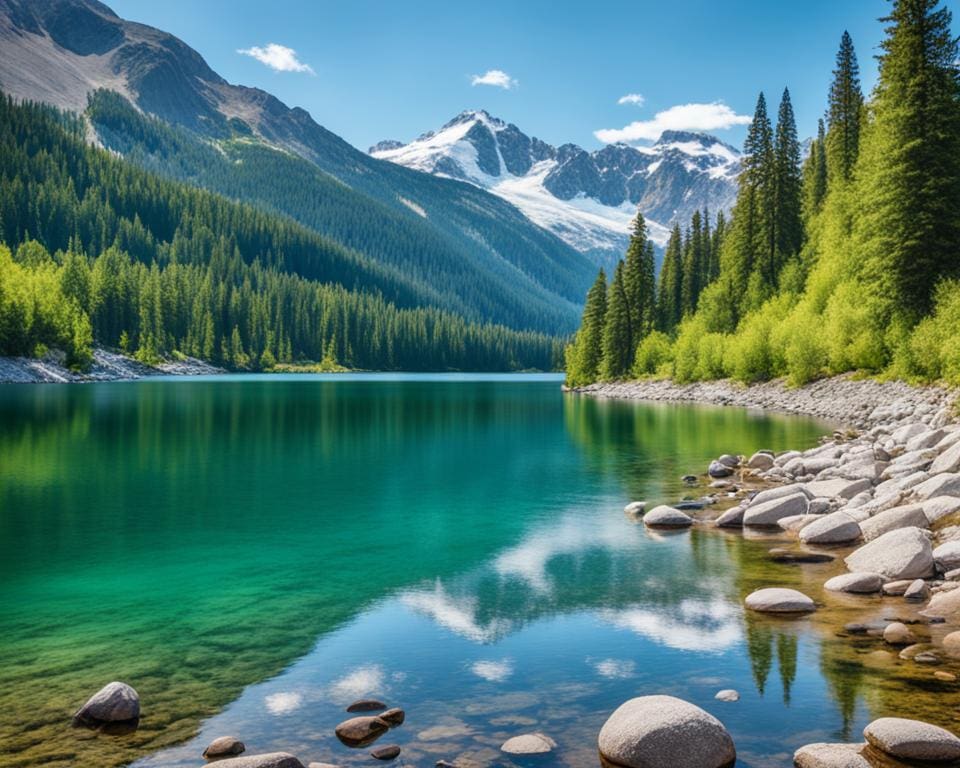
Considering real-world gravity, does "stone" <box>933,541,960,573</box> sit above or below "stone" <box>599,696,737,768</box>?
above

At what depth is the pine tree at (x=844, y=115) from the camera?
77.2 metres

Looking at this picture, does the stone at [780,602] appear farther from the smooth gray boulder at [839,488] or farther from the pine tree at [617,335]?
the pine tree at [617,335]

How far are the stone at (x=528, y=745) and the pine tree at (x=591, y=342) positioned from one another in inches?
3961

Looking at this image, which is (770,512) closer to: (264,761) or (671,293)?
(264,761)

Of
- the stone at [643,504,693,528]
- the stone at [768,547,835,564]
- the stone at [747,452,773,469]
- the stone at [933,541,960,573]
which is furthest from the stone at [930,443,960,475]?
the stone at [747,452,773,469]

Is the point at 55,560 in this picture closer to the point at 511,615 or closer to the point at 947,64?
the point at 511,615

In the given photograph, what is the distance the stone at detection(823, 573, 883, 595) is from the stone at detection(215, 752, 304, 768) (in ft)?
37.3

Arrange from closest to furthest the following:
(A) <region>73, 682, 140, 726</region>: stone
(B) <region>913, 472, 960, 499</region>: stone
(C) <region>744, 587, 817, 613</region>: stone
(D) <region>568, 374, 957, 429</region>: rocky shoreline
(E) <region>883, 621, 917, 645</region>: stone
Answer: (A) <region>73, 682, 140, 726</region>: stone < (E) <region>883, 621, 917, 645</region>: stone < (C) <region>744, 587, 817, 613</region>: stone < (B) <region>913, 472, 960, 499</region>: stone < (D) <region>568, 374, 957, 429</region>: rocky shoreline

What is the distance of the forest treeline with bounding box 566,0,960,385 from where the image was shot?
46594 millimetres

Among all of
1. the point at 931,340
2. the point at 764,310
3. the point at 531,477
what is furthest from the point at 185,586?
the point at 764,310

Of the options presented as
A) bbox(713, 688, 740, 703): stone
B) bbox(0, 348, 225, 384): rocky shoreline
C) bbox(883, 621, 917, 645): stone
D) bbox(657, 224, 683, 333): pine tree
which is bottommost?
bbox(713, 688, 740, 703): stone

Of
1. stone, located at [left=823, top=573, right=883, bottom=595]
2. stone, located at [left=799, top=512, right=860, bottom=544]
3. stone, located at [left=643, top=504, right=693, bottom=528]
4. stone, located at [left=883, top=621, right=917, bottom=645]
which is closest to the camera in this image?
stone, located at [left=883, top=621, right=917, bottom=645]

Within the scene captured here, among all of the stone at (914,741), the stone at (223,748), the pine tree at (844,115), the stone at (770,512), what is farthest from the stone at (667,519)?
the pine tree at (844,115)

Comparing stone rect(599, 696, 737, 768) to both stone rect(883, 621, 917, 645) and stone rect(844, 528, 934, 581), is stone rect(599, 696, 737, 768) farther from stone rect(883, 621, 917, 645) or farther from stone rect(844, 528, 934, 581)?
stone rect(844, 528, 934, 581)
